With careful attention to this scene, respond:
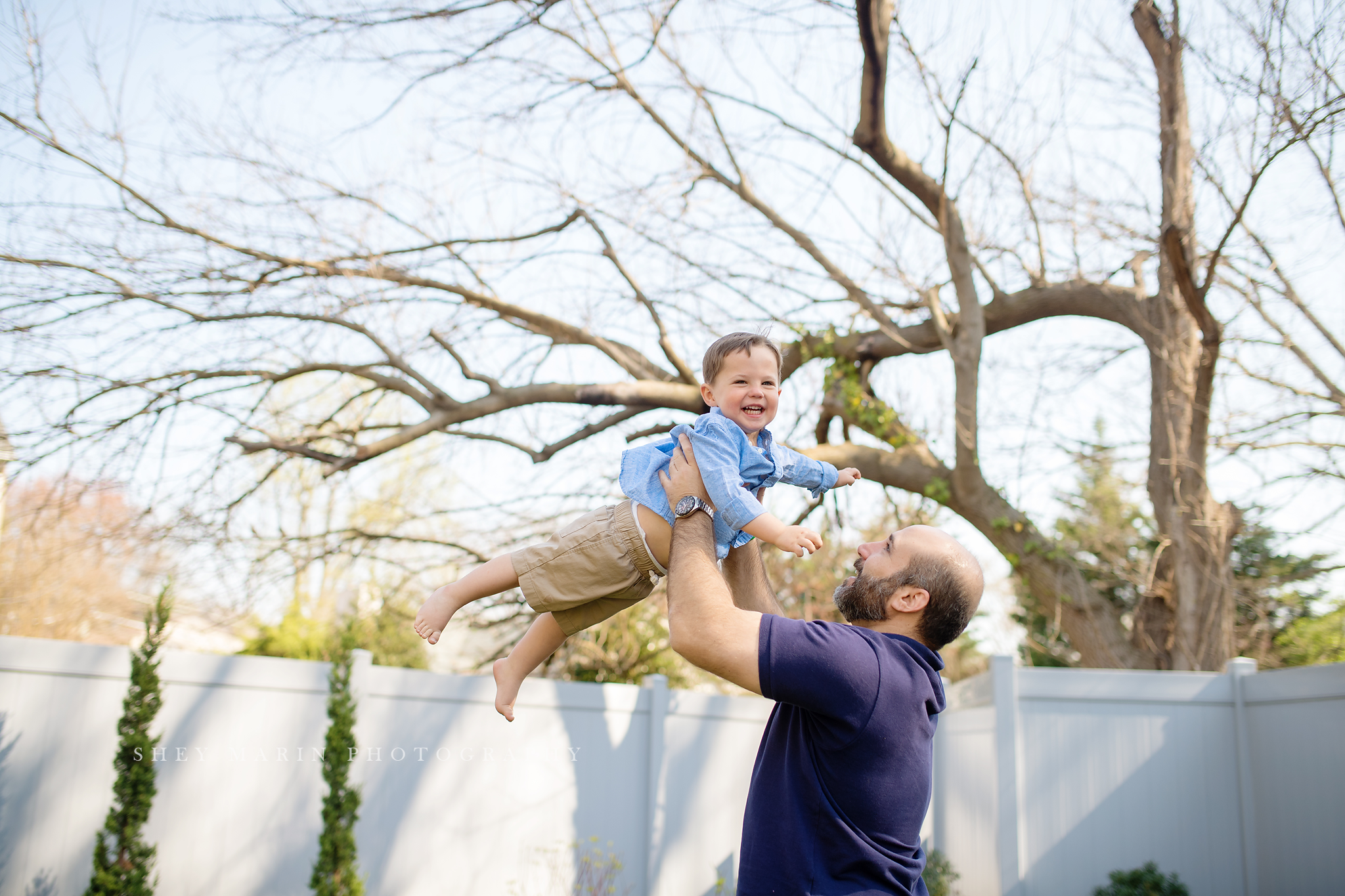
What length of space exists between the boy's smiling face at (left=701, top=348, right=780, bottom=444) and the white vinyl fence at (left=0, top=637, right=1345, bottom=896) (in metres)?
5.02

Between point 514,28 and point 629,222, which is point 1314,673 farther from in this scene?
point 514,28

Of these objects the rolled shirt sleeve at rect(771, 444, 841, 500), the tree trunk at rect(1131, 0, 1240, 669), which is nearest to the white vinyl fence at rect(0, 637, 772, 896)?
the tree trunk at rect(1131, 0, 1240, 669)

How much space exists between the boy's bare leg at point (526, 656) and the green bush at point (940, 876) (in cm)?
585

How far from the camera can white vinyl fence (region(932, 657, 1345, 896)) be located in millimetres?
6047

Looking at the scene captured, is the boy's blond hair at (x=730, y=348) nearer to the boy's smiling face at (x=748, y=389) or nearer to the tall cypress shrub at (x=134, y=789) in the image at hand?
the boy's smiling face at (x=748, y=389)

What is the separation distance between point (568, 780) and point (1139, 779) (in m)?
4.16

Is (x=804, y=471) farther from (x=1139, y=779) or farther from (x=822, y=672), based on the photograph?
(x=1139, y=779)

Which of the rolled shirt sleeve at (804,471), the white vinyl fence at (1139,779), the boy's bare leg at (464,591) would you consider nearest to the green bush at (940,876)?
the white vinyl fence at (1139,779)

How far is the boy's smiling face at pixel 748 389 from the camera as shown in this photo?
223 centimetres

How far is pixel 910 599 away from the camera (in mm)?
2084

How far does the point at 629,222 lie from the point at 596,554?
5257 mm

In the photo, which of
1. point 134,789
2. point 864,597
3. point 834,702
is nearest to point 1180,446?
point 864,597

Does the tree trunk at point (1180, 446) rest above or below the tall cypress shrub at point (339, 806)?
above

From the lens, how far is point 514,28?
19.2ft
